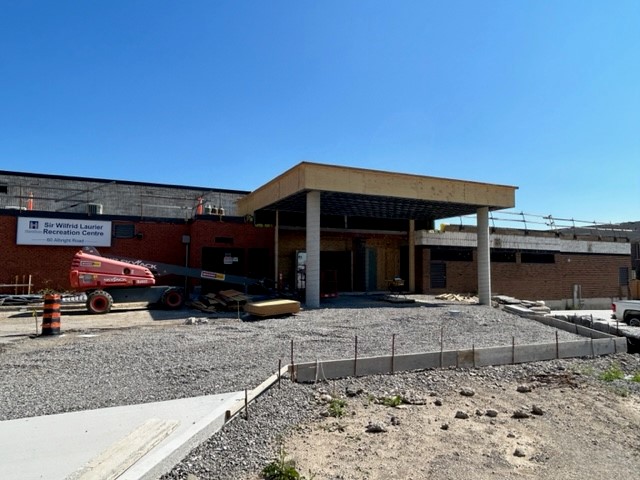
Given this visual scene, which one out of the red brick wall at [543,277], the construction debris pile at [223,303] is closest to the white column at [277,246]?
the construction debris pile at [223,303]

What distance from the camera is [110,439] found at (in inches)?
193

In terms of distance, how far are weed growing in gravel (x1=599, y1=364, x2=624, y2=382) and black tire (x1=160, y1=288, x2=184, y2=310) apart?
1425 centimetres

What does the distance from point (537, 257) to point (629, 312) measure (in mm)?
11156

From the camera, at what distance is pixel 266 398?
21.4 feet

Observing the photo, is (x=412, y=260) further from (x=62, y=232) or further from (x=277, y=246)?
(x=62, y=232)

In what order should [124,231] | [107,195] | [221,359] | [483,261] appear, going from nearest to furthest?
[221,359] → [483,261] → [124,231] → [107,195]

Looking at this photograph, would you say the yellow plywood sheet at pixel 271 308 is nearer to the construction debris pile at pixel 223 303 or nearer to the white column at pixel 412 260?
the construction debris pile at pixel 223 303

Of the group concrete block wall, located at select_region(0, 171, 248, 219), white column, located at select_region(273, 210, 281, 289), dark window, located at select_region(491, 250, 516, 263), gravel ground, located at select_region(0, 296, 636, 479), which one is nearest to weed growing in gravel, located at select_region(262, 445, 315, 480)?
gravel ground, located at select_region(0, 296, 636, 479)

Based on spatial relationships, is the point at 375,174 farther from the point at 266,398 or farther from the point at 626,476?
the point at 626,476

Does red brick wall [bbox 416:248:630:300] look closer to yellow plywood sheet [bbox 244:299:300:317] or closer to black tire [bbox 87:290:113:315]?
yellow plywood sheet [bbox 244:299:300:317]

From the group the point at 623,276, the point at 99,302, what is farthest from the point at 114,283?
the point at 623,276

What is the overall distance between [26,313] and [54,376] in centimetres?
1041

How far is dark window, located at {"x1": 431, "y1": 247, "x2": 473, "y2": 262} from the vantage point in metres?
26.4

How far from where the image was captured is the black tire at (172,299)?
1728 centimetres
